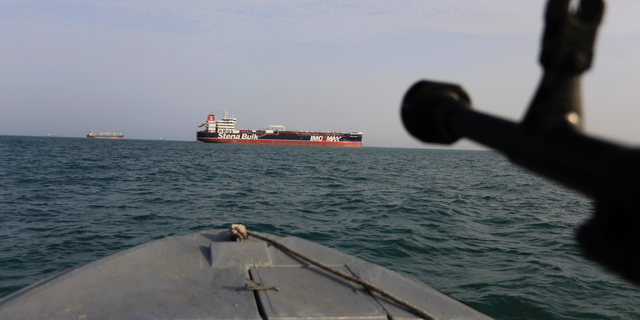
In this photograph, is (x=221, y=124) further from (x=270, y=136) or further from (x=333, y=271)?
(x=333, y=271)

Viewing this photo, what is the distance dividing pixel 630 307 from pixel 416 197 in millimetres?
8217

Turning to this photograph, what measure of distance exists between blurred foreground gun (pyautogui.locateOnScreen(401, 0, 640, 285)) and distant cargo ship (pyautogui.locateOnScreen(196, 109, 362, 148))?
242 ft

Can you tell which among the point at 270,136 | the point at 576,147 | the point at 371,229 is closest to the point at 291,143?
the point at 270,136

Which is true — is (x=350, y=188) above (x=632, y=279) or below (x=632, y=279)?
below

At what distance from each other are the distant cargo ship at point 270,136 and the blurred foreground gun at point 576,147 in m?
73.8

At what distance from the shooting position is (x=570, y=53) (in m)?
0.51

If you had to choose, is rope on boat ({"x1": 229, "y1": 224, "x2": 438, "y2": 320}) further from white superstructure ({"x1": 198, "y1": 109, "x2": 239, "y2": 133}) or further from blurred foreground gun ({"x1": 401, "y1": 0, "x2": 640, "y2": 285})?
white superstructure ({"x1": 198, "y1": 109, "x2": 239, "y2": 133})

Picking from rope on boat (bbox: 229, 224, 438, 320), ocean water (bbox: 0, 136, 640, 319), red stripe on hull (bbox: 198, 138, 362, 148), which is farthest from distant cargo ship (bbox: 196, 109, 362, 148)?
rope on boat (bbox: 229, 224, 438, 320)

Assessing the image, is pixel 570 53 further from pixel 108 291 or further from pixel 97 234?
pixel 97 234

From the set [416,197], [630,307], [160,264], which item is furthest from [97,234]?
[416,197]

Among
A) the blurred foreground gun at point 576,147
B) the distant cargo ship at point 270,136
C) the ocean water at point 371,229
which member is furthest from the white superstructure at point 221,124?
the blurred foreground gun at point 576,147

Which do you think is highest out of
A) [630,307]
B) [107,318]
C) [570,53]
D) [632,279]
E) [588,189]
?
[570,53]

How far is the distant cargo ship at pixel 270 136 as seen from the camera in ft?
247

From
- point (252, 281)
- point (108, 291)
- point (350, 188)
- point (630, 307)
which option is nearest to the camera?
point (108, 291)
